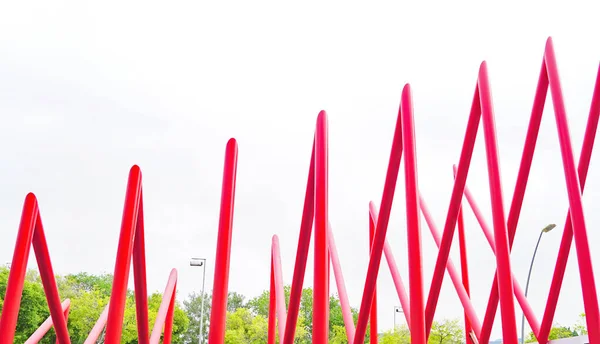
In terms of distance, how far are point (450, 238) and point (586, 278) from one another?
1850mm

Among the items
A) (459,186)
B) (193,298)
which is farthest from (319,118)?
(193,298)

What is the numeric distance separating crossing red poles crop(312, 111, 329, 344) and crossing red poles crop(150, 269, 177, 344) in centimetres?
619

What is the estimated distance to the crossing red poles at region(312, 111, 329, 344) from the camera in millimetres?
5992

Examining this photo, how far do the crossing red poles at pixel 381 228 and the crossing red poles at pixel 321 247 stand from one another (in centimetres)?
73

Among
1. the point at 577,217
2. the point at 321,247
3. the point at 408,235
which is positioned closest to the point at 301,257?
the point at 321,247

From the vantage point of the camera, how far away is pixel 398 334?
52062 millimetres

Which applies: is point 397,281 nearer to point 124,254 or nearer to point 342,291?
point 342,291

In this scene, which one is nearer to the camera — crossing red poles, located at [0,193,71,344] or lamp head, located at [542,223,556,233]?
crossing red poles, located at [0,193,71,344]

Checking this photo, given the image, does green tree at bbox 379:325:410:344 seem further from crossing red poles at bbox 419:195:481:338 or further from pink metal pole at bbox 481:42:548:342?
pink metal pole at bbox 481:42:548:342

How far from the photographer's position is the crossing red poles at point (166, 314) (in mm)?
11737

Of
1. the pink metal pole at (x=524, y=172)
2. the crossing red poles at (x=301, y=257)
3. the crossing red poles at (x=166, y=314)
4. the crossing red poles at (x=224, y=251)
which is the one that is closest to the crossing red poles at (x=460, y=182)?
the pink metal pole at (x=524, y=172)

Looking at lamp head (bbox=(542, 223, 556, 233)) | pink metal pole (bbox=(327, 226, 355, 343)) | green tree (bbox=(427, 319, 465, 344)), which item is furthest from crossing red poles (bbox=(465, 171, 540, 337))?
green tree (bbox=(427, 319, 465, 344))

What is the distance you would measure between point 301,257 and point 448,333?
44106 mm

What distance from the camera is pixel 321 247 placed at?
6332 mm
